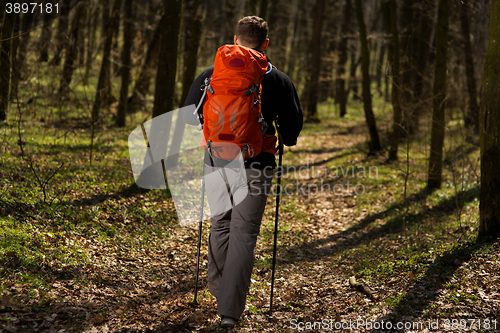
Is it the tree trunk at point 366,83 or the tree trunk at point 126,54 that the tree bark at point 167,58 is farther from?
the tree trunk at point 366,83

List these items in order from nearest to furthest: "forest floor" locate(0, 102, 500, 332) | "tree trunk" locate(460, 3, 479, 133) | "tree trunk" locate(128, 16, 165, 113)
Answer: "forest floor" locate(0, 102, 500, 332) < "tree trunk" locate(460, 3, 479, 133) < "tree trunk" locate(128, 16, 165, 113)

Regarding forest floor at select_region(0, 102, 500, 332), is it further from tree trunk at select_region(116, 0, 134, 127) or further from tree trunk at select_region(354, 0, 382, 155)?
tree trunk at select_region(116, 0, 134, 127)

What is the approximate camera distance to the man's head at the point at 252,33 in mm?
3332

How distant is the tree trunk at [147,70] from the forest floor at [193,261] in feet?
23.4

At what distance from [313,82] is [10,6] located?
1480 cm

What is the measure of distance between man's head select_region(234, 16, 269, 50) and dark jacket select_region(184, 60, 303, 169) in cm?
27

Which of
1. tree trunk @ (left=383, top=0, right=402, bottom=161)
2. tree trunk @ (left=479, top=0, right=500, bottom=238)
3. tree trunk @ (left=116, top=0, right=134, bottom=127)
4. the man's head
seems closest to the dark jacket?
the man's head

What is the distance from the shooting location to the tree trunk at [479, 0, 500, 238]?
5.05 m

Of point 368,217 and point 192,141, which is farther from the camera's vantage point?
point 192,141

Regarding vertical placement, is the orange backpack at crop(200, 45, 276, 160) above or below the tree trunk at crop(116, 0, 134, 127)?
below

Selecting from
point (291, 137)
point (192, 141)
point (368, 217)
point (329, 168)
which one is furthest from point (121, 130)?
point (291, 137)

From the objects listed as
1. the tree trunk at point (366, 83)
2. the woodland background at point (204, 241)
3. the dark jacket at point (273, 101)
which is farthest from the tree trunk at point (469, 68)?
the dark jacket at point (273, 101)

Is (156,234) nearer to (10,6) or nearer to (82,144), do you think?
(82,144)

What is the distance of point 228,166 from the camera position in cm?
342
